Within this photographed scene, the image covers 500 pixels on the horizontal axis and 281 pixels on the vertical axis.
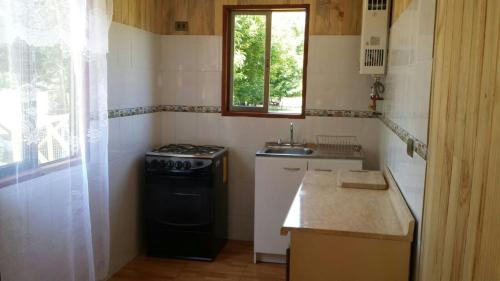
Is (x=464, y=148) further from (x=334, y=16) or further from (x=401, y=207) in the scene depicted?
(x=334, y=16)

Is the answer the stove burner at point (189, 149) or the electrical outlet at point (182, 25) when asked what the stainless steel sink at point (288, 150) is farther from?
the electrical outlet at point (182, 25)

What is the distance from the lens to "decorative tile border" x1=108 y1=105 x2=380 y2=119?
11.9 feet

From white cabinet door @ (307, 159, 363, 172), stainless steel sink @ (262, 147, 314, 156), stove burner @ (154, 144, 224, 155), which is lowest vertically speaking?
white cabinet door @ (307, 159, 363, 172)

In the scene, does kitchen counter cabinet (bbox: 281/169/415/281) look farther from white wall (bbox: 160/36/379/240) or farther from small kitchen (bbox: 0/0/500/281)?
white wall (bbox: 160/36/379/240)

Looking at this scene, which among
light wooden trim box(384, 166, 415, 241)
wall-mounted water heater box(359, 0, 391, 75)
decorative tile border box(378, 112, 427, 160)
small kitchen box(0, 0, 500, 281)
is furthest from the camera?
wall-mounted water heater box(359, 0, 391, 75)

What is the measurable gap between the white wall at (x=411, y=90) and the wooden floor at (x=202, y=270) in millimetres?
1393

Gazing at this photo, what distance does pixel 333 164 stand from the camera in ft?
11.9

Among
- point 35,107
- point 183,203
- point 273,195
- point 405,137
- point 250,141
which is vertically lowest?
point 183,203

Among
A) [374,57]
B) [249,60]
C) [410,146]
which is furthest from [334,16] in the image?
[410,146]

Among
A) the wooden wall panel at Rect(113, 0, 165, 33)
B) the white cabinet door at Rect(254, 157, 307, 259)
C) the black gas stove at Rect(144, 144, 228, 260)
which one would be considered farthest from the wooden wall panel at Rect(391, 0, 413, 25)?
the wooden wall panel at Rect(113, 0, 165, 33)

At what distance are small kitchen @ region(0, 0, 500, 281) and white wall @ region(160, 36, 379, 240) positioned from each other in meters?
0.01

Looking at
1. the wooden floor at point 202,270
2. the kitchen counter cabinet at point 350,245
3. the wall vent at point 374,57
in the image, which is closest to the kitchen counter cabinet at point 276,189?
the wooden floor at point 202,270

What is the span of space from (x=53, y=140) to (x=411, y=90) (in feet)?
6.20

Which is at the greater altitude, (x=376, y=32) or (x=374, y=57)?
(x=376, y=32)
